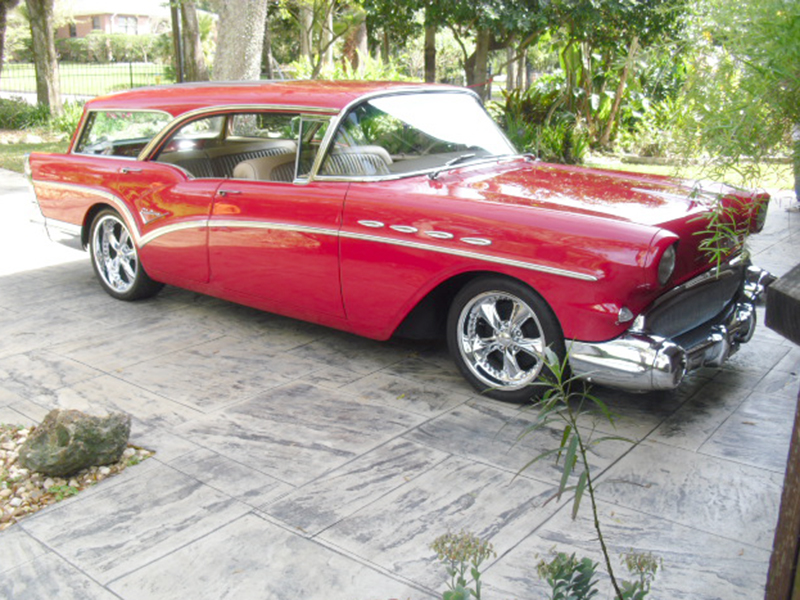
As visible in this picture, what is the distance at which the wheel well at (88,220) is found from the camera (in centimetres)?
652

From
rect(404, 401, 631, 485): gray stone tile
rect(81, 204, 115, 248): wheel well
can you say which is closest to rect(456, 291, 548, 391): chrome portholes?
rect(404, 401, 631, 485): gray stone tile

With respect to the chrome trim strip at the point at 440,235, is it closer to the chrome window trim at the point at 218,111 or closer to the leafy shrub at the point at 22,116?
the chrome window trim at the point at 218,111

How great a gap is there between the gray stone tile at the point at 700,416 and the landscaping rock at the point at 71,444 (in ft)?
8.61

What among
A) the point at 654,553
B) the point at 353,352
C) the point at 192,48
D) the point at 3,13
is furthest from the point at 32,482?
the point at 192,48

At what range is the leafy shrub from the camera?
58.5 ft

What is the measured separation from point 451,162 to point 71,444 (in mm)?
→ 2796

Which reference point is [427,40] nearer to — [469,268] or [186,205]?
[186,205]

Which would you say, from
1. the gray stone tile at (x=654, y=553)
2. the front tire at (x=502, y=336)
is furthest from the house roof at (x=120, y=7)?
the gray stone tile at (x=654, y=553)

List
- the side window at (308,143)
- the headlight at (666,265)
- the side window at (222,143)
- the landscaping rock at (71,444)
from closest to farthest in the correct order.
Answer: the landscaping rock at (71,444), the headlight at (666,265), the side window at (308,143), the side window at (222,143)

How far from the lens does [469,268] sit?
14.2 feet

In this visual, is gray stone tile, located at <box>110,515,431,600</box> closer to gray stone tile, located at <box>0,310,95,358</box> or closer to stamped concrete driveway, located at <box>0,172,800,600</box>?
stamped concrete driveway, located at <box>0,172,800,600</box>

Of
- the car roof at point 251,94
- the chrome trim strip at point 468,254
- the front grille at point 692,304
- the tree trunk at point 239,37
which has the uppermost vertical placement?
the tree trunk at point 239,37

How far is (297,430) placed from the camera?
166 inches

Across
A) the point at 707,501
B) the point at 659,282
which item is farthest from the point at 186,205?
the point at 707,501
